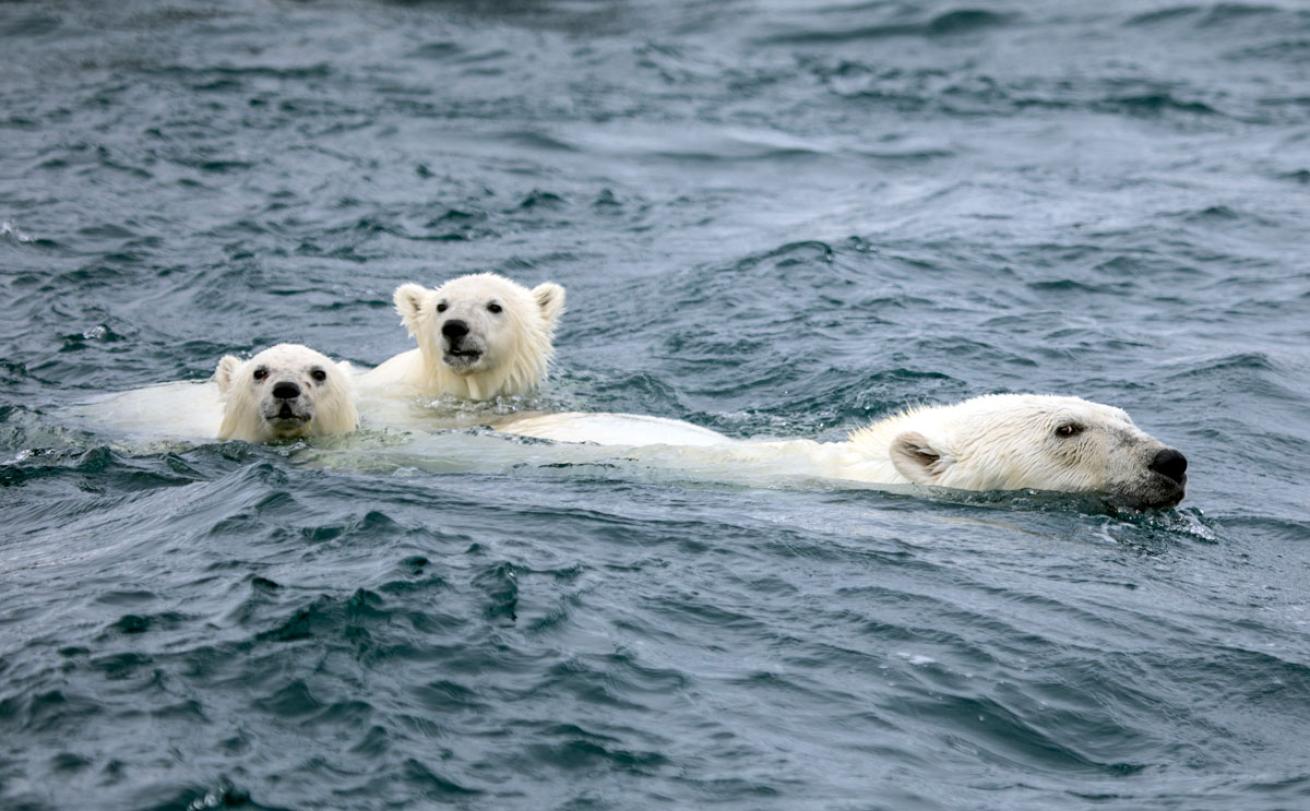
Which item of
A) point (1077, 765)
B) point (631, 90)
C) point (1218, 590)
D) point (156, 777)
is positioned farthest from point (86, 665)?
point (631, 90)

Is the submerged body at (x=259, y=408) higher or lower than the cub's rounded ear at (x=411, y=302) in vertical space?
lower

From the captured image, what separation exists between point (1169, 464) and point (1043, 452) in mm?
585

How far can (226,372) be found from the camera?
30.5 ft

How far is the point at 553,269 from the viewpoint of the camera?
13695 mm

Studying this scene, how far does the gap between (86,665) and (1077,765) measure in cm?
332

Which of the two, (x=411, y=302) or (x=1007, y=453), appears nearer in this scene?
(x=1007, y=453)

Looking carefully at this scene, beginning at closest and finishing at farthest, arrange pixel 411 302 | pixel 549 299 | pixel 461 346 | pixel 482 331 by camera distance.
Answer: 1. pixel 461 346
2. pixel 482 331
3. pixel 411 302
4. pixel 549 299

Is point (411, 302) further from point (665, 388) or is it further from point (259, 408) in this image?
point (259, 408)

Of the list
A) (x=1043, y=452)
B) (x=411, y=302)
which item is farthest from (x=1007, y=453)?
(x=411, y=302)

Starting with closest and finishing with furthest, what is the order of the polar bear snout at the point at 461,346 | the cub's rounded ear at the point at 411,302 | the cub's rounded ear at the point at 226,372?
the cub's rounded ear at the point at 226,372 < the polar bear snout at the point at 461,346 < the cub's rounded ear at the point at 411,302

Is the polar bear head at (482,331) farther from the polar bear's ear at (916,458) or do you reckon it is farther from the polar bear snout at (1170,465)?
the polar bear snout at (1170,465)

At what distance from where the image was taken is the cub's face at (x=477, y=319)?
1024 cm

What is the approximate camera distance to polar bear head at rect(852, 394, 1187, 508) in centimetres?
751

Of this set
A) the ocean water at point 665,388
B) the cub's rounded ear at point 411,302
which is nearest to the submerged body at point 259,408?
the ocean water at point 665,388
